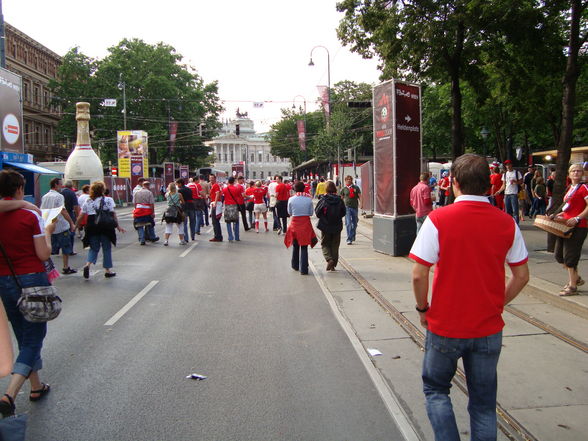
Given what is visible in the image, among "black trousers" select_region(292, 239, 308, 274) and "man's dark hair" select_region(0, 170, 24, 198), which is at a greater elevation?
"man's dark hair" select_region(0, 170, 24, 198)

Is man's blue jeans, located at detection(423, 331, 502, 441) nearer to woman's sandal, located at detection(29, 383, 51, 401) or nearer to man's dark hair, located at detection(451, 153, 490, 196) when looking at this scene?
man's dark hair, located at detection(451, 153, 490, 196)

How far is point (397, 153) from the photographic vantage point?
11.9m

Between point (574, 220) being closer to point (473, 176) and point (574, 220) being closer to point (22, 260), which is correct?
point (473, 176)

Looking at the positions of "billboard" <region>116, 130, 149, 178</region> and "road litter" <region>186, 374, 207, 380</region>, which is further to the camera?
"billboard" <region>116, 130, 149, 178</region>

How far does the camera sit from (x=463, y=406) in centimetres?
418

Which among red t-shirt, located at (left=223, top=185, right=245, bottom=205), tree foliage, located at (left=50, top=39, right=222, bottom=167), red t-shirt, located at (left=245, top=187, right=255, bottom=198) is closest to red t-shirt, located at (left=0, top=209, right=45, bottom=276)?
red t-shirt, located at (left=223, top=185, right=245, bottom=205)

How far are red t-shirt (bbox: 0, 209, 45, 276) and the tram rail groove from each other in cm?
363

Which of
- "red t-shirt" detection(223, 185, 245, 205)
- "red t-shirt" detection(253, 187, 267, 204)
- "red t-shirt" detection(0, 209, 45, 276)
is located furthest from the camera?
"red t-shirt" detection(253, 187, 267, 204)

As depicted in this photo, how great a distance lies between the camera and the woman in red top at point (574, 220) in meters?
7.15

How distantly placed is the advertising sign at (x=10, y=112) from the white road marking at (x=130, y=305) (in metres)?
10.5

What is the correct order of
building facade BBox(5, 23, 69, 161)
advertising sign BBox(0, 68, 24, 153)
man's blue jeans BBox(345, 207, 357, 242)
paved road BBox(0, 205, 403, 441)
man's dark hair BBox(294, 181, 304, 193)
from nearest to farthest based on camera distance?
paved road BBox(0, 205, 403, 441) < man's dark hair BBox(294, 181, 304, 193) < man's blue jeans BBox(345, 207, 357, 242) < advertising sign BBox(0, 68, 24, 153) < building facade BBox(5, 23, 69, 161)

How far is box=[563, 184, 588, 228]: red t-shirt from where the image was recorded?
718 centimetres

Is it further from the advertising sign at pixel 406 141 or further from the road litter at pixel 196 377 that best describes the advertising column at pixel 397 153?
the road litter at pixel 196 377

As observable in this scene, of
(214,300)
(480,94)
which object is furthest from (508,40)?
(214,300)
